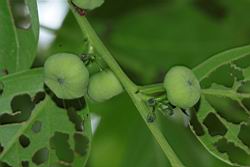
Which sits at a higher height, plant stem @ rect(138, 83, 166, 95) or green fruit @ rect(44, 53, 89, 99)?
green fruit @ rect(44, 53, 89, 99)

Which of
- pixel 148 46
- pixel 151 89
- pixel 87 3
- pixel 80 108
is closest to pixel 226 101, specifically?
pixel 151 89

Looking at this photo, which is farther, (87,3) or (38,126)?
(38,126)

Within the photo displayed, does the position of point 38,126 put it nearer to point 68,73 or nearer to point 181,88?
point 68,73

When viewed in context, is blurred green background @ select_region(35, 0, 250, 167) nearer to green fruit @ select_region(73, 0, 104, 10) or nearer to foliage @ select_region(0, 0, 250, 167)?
foliage @ select_region(0, 0, 250, 167)

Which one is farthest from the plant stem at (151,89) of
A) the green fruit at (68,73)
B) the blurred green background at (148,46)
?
the blurred green background at (148,46)

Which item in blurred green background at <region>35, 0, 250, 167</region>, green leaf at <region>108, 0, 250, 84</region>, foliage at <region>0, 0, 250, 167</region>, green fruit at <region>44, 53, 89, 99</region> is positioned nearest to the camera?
green fruit at <region>44, 53, 89, 99</region>

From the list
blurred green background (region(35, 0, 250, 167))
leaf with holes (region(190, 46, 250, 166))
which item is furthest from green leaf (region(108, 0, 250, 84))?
leaf with holes (region(190, 46, 250, 166))

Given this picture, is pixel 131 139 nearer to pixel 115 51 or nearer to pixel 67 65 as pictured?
pixel 115 51
